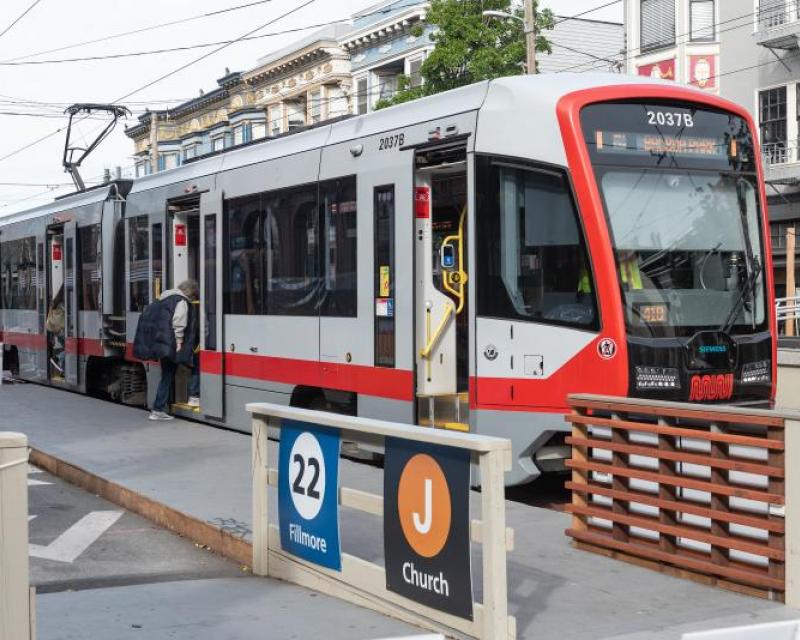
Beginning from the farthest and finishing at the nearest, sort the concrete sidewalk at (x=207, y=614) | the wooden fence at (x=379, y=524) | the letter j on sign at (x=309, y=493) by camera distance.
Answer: the letter j on sign at (x=309, y=493)
the concrete sidewalk at (x=207, y=614)
the wooden fence at (x=379, y=524)

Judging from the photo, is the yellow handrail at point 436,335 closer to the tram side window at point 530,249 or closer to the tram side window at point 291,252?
the tram side window at point 530,249

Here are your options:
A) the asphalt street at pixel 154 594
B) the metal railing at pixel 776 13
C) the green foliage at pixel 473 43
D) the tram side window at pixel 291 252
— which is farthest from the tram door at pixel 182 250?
the metal railing at pixel 776 13

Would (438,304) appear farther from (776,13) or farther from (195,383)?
(776,13)

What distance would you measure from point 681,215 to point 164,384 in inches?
304

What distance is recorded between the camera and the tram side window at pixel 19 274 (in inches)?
867

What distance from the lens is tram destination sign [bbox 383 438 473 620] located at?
5.33m

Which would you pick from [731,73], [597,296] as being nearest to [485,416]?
Answer: [597,296]

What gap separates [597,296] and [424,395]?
2012mm

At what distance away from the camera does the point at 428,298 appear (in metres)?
10.6

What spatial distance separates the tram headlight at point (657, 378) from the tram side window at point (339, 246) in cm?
319

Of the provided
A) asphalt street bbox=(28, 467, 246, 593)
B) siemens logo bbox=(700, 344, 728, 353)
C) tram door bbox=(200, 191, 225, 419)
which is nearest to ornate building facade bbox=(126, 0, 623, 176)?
tram door bbox=(200, 191, 225, 419)

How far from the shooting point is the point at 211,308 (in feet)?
47.5

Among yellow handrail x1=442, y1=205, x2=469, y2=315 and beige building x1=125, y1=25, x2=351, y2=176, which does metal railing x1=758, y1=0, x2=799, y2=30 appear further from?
yellow handrail x1=442, y1=205, x2=469, y2=315

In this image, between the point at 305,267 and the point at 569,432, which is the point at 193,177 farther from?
the point at 569,432
